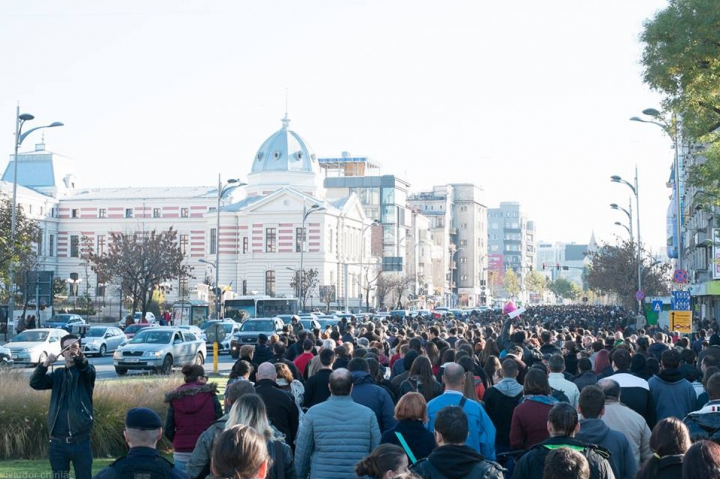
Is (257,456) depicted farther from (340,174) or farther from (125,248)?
(340,174)

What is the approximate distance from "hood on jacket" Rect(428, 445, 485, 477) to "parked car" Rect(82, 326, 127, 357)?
37.3 metres

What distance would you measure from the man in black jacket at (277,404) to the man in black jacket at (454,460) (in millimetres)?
3481

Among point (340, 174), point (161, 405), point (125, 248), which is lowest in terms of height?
point (161, 405)

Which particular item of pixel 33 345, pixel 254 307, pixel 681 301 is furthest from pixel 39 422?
pixel 254 307

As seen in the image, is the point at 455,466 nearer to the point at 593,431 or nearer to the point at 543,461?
the point at 543,461

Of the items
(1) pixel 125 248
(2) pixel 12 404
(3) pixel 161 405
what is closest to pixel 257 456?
(2) pixel 12 404

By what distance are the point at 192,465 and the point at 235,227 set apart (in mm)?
95804

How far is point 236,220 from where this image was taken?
103 metres

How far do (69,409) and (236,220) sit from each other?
9302 centimetres

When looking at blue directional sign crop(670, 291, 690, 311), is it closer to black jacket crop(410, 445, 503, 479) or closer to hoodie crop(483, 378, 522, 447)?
hoodie crop(483, 378, 522, 447)

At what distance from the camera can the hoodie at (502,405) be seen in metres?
10.4

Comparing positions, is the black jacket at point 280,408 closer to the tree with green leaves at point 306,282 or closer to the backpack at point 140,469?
the backpack at point 140,469

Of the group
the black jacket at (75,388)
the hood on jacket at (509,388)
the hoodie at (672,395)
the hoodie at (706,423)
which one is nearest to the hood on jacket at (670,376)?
the hoodie at (672,395)

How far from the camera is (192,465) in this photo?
25.5ft
